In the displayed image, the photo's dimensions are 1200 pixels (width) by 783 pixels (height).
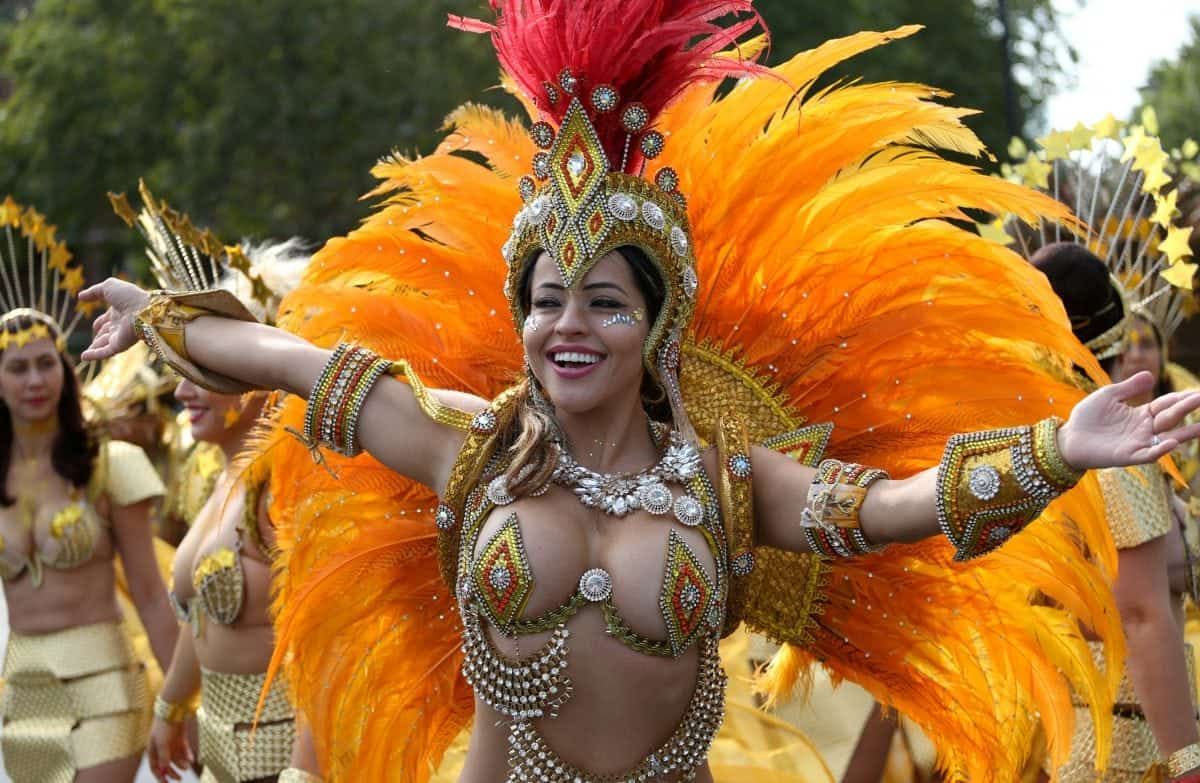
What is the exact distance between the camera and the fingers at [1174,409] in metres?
2.98

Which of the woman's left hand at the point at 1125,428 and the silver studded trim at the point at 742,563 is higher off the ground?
the woman's left hand at the point at 1125,428

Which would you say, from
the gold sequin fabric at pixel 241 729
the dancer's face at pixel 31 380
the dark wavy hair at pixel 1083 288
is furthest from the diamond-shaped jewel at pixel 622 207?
the dancer's face at pixel 31 380

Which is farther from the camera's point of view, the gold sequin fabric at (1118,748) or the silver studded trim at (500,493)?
the gold sequin fabric at (1118,748)

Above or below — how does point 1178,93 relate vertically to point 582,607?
below

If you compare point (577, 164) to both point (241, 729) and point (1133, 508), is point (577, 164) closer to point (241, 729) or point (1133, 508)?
point (1133, 508)

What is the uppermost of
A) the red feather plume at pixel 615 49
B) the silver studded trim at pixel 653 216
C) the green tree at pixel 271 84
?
the red feather plume at pixel 615 49

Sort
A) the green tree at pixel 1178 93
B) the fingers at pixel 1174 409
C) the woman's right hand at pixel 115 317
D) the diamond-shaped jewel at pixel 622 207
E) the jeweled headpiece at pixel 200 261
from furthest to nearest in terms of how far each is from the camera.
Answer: the green tree at pixel 1178 93
the jeweled headpiece at pixel 200 261
the woman's right hand at pixel 115 317
the diamond-shaped jewel at pixel 622 207
the fingers at pixel 1174 409

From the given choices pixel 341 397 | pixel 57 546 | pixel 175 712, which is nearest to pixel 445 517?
pixel 341 397

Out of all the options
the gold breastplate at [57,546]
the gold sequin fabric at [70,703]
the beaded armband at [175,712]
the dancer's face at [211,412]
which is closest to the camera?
the dancer's face at [211,412]

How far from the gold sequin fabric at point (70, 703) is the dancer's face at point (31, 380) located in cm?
85

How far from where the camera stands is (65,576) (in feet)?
21.9

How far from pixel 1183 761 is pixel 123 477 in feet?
13.1

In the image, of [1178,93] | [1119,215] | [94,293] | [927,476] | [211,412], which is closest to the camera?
[927,476]

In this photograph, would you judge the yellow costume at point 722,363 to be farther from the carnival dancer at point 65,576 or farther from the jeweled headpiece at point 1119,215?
the carnival dancer at point 65,576
